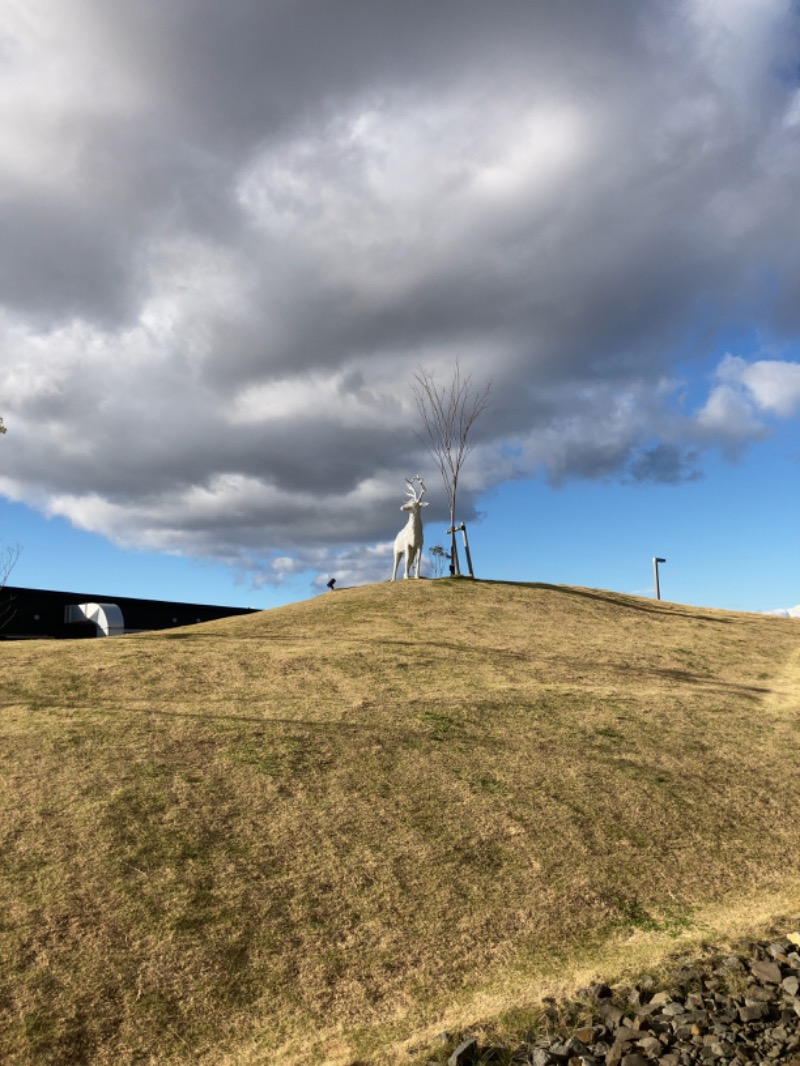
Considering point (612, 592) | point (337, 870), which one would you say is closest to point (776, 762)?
point (337, 870)

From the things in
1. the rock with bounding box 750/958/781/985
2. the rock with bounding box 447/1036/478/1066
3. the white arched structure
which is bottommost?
the rock with bounding box 447/1036/478/1066

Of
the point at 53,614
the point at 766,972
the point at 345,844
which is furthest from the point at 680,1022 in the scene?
the point at 53,614

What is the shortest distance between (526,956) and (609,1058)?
50.5 inches

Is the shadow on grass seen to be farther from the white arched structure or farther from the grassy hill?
the white arched structure

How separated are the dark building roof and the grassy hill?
18.0 meters

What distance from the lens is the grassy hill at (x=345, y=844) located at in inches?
221

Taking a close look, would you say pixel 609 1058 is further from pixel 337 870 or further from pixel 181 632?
pixel 181 632

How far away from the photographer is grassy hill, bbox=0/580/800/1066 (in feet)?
18.4

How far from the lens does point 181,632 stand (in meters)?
18.9

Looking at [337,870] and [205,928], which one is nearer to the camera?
[205,928]

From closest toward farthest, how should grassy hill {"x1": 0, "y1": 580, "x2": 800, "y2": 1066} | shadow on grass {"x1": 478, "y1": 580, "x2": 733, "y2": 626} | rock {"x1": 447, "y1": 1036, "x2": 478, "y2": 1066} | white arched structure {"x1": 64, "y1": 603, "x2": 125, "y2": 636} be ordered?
rock {"x1": 447, "y1": 1036, "x2": 478, "y2": 1066}
grassy hill {"x1": 0, "y1": 580, "x2": 800, "y2": 1066}
shadow on grass {"x1": 478, "y1": 580, "x2": 733, "y2": 626}
white arched structure {"x1": 64, "y1": 603, "x2": 125, "y2": 636}

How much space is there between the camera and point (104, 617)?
2980cm

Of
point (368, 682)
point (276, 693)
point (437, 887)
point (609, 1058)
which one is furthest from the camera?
point (368, 682)

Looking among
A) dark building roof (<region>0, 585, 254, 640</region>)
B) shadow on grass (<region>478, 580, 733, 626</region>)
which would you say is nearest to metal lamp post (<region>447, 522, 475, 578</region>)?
shadow on grass (<region>478, 580, 733, 626</region>)
